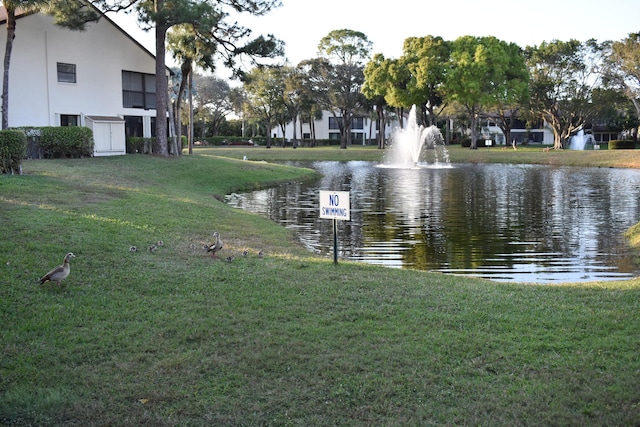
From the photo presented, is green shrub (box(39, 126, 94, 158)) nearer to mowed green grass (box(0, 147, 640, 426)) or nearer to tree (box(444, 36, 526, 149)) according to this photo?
mowed green grass (box(0, 147, 640, 426))

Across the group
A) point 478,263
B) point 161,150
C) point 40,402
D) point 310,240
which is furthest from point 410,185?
point 40,402

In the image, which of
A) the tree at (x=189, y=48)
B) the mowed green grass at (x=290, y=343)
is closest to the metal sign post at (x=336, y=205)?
the mowed green grass at (x=290, y=343)

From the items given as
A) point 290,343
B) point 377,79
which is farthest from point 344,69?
point 290,343

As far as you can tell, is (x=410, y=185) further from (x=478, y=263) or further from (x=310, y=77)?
(x=310, y=77)

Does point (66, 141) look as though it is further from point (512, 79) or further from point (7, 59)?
point (512, 79)

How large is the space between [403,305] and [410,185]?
2334cm

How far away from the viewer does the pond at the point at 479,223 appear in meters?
13.0

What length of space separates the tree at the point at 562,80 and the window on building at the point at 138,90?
4470cm

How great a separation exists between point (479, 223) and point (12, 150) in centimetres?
1384

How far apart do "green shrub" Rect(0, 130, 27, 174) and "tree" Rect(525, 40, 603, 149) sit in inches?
2340

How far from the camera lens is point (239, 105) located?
94.3 m

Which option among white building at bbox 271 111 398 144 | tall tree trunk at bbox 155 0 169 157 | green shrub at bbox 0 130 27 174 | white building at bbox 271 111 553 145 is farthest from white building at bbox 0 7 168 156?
white building at bbox 271 111 398 144

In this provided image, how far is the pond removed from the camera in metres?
13.0

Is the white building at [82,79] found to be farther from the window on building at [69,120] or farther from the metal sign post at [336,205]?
the metal sign post at [336,205]
